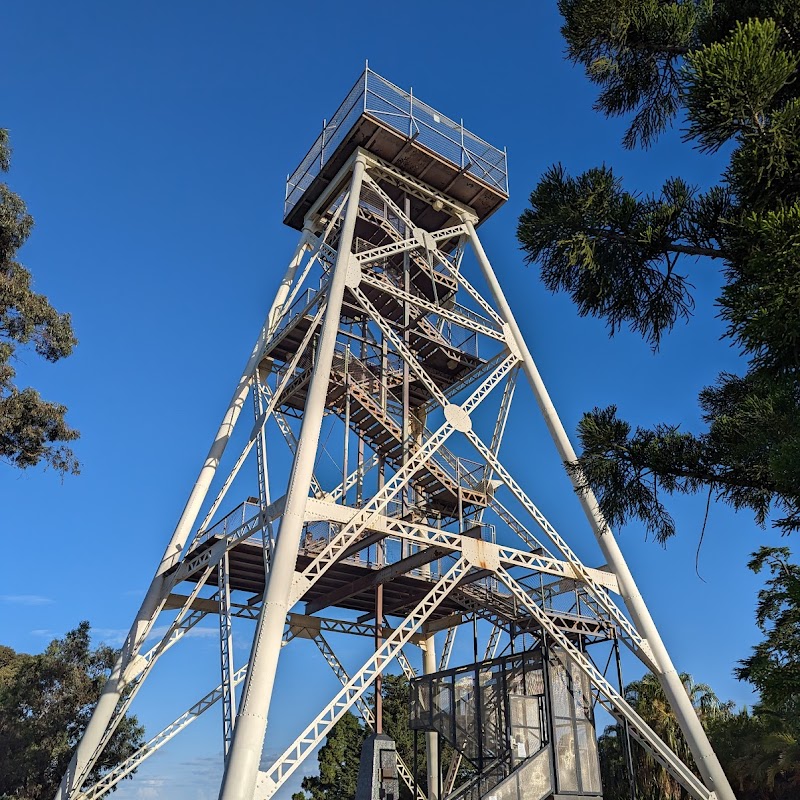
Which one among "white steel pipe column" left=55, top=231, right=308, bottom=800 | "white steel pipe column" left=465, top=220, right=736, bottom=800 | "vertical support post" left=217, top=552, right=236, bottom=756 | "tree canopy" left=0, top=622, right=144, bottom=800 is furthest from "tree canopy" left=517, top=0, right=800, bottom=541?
"tree canopy" left=0, top=622, right=144, bottom=800

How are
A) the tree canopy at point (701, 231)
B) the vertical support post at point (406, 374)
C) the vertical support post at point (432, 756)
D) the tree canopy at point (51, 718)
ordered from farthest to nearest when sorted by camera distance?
the tree canopy at point (51, 718) < the vertical support post at point (432, 756) < the vertical support post at point (406, 374) < the tree canopy at point (701, 231)

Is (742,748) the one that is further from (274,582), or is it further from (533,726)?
(274,582)

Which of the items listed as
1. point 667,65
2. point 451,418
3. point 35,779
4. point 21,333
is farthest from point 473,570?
point 35,779

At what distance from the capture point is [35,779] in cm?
3152

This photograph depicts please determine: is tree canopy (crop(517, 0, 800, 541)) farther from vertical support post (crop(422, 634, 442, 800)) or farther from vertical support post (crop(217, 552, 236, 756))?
vertical support post (crop(422, 634, 442, 800))

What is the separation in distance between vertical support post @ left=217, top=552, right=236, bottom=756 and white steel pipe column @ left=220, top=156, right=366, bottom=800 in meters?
1.82

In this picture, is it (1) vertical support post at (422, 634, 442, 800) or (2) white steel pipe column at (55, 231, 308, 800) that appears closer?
(2) white steel pipe column at (55, 231, 308, 800)

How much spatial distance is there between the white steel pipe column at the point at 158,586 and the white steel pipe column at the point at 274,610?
417cm

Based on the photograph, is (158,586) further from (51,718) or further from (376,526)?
(51,718)

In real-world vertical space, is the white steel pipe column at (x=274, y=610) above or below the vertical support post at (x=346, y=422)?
below

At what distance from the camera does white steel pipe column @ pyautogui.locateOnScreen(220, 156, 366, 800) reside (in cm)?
1080

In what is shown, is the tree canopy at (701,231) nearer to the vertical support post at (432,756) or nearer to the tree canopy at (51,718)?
the vertical support post at (432,756)

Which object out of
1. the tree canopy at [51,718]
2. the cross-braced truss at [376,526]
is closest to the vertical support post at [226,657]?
A: the cross-braced truss at [376,526]

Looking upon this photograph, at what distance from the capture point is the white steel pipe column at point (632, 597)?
14258 mm
